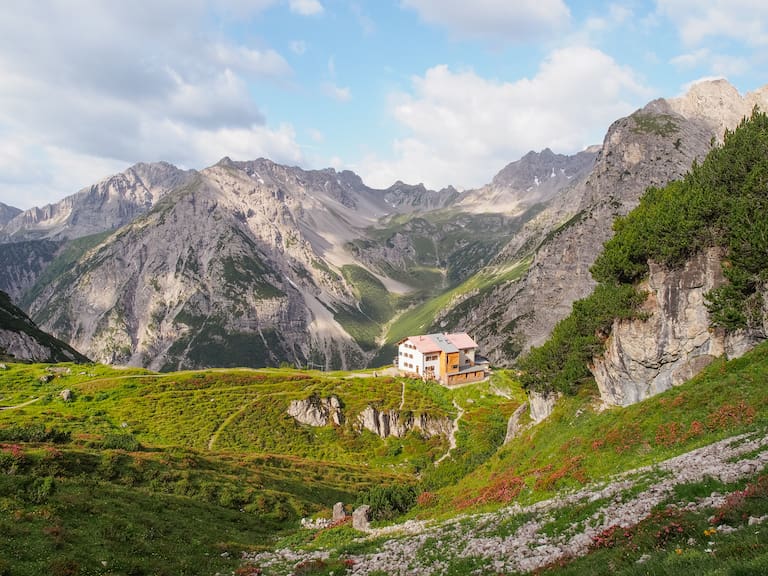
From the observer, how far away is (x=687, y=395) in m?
33.2

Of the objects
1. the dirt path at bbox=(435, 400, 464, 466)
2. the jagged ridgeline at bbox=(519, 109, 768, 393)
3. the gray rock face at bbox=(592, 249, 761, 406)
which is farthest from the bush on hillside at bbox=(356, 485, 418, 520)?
the dirt path at bbox=(435, 400, 464, 466)

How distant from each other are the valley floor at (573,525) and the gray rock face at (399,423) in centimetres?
7135

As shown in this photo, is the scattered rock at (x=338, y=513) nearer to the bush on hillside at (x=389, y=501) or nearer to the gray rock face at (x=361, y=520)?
the bush on hillside at (x=389, y=501)

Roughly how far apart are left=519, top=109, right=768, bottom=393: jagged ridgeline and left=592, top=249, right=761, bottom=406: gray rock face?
1.08 metres

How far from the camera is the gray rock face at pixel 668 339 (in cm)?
4119

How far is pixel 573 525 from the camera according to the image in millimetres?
21109

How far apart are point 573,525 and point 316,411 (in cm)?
8516

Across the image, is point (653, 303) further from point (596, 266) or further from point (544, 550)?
point (544, 550)

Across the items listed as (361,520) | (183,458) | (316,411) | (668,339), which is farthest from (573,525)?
(316,411)

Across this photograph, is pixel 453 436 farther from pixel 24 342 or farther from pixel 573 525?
pixel 24 342

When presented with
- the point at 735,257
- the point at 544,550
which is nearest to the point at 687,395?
the point at 735,257

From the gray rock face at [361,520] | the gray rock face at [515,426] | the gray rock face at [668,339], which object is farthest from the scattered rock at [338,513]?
the gray rock face at [668,339]

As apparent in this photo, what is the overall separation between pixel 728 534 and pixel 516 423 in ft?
187

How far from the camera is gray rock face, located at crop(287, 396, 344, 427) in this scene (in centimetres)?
9925
